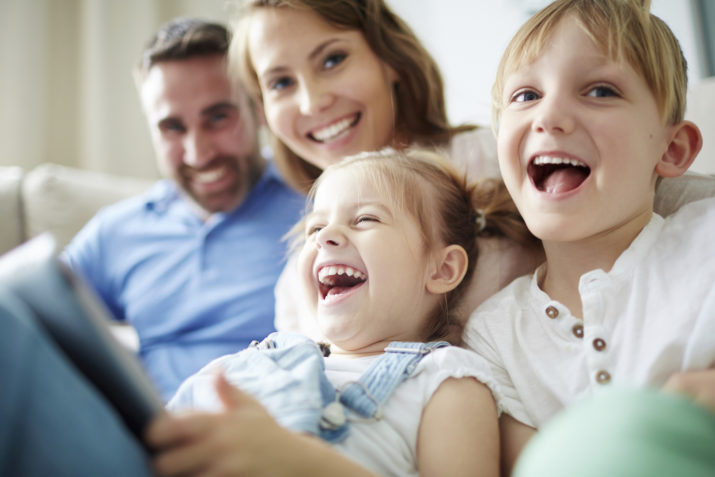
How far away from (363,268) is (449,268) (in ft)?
0.60

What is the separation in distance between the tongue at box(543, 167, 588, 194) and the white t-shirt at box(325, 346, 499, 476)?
29cm

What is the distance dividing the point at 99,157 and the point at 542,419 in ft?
8.56

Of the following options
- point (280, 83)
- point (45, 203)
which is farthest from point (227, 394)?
point (45, 203)

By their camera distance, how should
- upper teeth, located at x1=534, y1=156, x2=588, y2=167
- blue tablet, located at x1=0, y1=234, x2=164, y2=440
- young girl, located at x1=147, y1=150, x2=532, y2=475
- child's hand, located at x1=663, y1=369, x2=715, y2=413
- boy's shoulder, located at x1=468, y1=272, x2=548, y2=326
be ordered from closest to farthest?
blue tablet, located at x1=0, y1=234, x2=164, y2=440 < child's hand, located at x1=663, y1=369, x2=715, y2=413 < young girl, located at x1=147, y1=150, x2=532, y2=475 < upper teeth, located at x1=534, y1=156, x2=588, y2=167 < boy's shoulder, located at x1=468, y1=272, x2=548, y2=326

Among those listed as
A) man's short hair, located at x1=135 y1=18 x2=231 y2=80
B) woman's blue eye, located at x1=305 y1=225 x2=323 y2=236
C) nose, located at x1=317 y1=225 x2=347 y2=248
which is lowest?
woman's blue eye, located at x1=305 y1=225 x2=323 y2=236

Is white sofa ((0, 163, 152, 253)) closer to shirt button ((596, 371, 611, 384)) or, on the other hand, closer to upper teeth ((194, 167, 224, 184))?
upper teeth ((194, 167, 224, 184))

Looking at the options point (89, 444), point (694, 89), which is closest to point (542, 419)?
point (89, 444)

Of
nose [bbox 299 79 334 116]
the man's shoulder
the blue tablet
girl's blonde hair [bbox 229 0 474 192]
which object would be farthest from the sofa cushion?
the blue tablet

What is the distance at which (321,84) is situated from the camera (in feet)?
4.62

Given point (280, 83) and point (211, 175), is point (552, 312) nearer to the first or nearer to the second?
point (280, 83)

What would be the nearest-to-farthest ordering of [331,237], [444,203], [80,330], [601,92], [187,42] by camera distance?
[80,330] → [601,92] → [331,237] → [444,203] → [187,42]

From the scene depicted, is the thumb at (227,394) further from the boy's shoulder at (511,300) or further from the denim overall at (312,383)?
the boy's shoulder at (511,300)

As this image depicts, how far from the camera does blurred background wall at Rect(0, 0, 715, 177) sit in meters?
2.68

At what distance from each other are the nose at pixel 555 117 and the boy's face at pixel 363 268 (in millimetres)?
286
